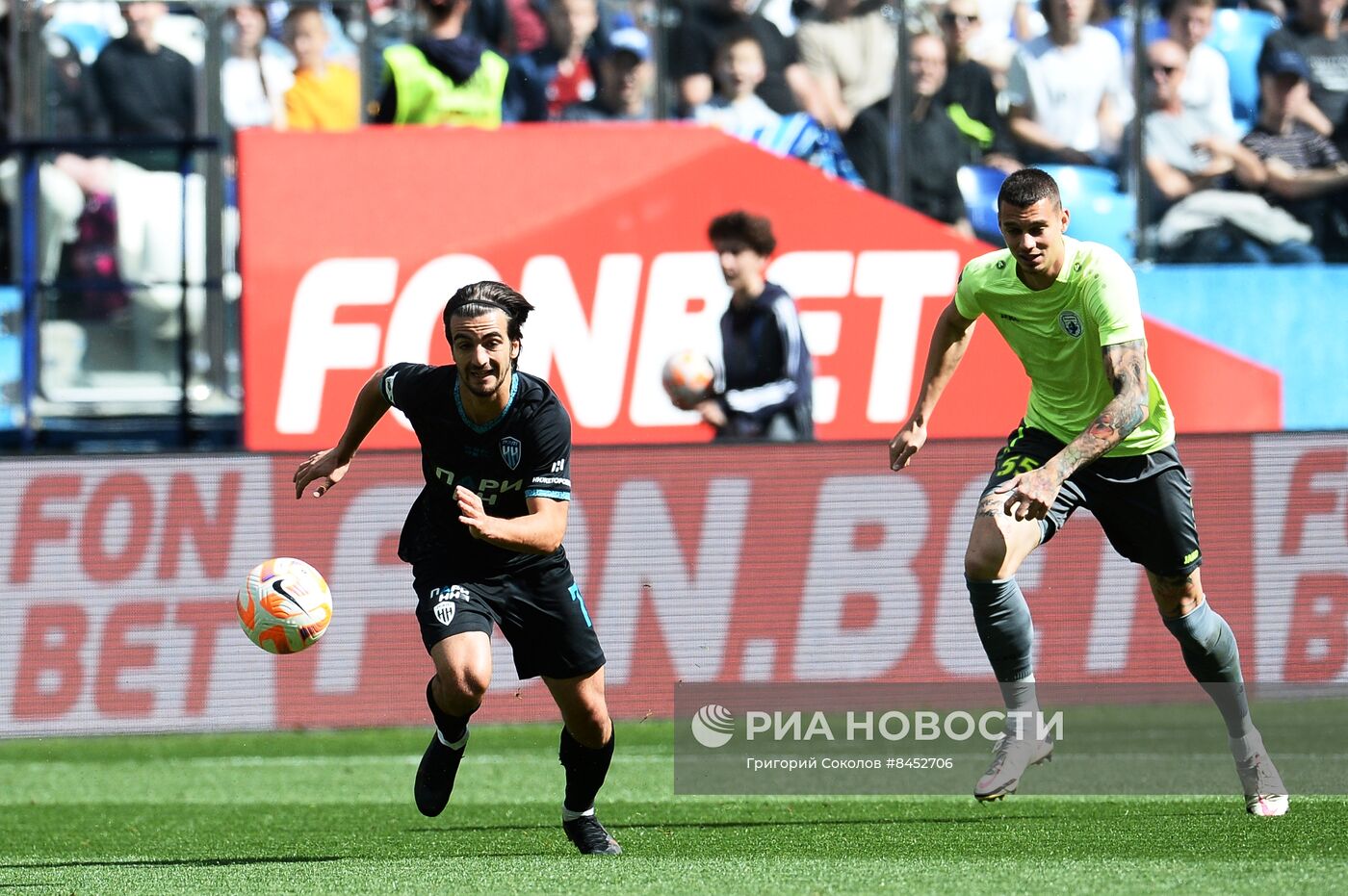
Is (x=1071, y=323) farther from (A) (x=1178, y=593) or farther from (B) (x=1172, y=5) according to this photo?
(B) (x=1172, y=5)

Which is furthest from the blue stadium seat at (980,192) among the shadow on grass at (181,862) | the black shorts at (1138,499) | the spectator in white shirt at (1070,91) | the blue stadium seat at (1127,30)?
the shadow on grass at (181,862)

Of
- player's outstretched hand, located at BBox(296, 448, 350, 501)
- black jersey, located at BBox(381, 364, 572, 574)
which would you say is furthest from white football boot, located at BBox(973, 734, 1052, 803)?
player's outstretched hand, located at BBox(296, 448, 350, 501)

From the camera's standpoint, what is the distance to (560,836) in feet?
25.0

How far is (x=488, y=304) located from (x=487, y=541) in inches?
30.6

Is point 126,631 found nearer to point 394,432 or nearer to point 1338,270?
point 394,432

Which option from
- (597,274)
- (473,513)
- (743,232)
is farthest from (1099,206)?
(473,513)

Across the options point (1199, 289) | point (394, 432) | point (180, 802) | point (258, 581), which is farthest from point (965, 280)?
point (1199, 289)

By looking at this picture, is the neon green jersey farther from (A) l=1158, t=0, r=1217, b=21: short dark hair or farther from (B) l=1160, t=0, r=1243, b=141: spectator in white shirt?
(A) l=1158, t=0, r=1217, b=21: short dark hair

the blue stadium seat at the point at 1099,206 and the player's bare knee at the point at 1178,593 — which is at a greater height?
the blue stadium seat at the point at 1099,206

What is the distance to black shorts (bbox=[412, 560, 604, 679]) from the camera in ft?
22.5

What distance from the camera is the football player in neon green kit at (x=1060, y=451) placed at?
23.6 ft

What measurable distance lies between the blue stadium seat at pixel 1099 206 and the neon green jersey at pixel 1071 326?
6140 mm

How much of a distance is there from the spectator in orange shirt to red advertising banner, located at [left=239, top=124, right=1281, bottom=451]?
94 centimetres

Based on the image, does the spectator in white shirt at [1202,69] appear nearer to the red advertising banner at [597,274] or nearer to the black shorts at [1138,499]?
the red advertising banner at [597,274]
